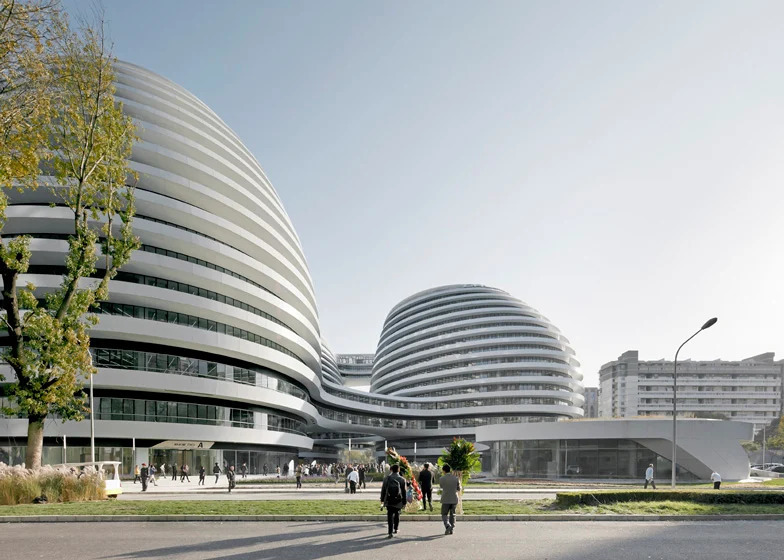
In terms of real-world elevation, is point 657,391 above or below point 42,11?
below

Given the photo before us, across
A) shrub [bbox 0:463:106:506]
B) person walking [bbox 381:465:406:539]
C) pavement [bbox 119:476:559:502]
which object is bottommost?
pavement [bbox 119:476:559:502]

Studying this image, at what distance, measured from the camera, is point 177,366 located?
144ft

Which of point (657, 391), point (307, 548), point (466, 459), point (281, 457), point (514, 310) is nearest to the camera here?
point (307, 548)

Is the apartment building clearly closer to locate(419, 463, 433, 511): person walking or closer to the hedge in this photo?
the hedge

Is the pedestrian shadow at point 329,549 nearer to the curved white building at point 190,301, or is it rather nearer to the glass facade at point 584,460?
the glass facade at point 584,460

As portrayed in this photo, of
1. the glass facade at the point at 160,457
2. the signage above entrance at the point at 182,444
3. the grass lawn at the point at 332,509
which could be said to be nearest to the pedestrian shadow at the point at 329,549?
the grass lawn at the point at 332,509

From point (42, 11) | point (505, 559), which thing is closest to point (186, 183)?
point (42, 11)

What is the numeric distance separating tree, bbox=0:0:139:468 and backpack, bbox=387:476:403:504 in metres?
14.5

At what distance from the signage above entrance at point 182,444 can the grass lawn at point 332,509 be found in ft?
85.0

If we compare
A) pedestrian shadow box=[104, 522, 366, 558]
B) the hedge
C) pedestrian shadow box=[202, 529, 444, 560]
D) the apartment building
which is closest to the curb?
pedestrian shadow box=[104, 522, 366, 558]

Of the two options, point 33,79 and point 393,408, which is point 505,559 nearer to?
point 33,79

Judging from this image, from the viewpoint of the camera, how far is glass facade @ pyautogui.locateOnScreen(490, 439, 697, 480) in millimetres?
39156

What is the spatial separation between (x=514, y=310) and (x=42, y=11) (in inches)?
3537

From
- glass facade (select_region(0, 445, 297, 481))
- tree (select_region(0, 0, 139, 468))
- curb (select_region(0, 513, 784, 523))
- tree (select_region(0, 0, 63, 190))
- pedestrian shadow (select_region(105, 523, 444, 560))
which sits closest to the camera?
pedestrian shadow (select_region(105, 523, 444, 560))
